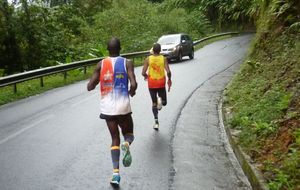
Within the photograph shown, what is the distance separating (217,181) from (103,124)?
4.51 m

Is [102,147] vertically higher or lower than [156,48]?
lower

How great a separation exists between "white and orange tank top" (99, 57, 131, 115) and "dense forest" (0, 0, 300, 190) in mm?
2171

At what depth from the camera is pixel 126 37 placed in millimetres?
35438

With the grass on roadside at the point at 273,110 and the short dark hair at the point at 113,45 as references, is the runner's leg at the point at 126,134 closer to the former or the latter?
the short dark hair at the point at 113,45

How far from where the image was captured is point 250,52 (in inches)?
634

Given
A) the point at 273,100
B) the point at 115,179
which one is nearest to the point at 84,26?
the point at 273,100

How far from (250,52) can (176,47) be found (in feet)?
38.1

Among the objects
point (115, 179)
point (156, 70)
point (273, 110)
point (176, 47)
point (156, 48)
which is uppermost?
point (156, 48)

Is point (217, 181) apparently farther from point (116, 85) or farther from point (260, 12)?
point (260, 12)

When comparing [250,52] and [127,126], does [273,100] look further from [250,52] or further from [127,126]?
[250,52]

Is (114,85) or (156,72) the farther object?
(156,72)

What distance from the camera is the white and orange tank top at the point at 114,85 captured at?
643 cm

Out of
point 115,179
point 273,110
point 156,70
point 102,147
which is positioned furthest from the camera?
point 156,70

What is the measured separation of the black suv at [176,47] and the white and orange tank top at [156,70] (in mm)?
16337
